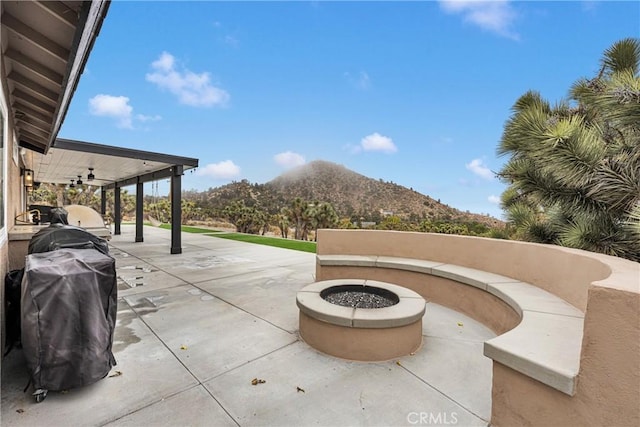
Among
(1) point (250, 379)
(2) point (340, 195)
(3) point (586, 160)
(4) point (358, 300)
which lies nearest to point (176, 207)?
(4) point (358, 300)

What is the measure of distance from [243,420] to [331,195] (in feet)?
158

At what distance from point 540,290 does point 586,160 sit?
2753 millimetres

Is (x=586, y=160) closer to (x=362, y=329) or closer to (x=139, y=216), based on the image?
(x=362, y=329)

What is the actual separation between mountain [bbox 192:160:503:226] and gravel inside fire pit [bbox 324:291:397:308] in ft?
108

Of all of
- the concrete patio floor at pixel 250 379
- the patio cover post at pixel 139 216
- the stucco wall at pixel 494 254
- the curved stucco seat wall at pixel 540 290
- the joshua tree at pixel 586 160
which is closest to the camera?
the curved stucco seat wall at pixel 540 290

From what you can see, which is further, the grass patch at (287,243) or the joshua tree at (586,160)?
the grass patch at (287,243)

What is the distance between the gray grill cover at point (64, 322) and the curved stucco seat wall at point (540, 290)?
3.07 meters

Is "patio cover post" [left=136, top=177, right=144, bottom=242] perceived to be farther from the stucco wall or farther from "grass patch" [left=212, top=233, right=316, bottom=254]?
the stucco wall

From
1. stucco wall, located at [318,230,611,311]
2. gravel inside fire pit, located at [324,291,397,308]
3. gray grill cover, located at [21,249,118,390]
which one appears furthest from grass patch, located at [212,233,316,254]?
gray grill cover, located at [21,249,118,390]

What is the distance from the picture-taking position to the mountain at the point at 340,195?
41.4 m

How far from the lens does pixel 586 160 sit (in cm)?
494

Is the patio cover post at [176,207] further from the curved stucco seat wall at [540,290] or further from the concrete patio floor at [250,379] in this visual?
the curved stucco seat wall at [540,290]

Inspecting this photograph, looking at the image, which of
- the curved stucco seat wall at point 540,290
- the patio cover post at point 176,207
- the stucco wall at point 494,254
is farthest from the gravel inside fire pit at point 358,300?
the patio cover post at point 176,207

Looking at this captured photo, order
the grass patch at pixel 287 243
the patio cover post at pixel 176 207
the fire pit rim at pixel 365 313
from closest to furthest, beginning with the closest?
1. the fire pit rim at pixel 365 313
2. the patio cover post at pixel 176 207
3. the grass patch at pixel 287 243
